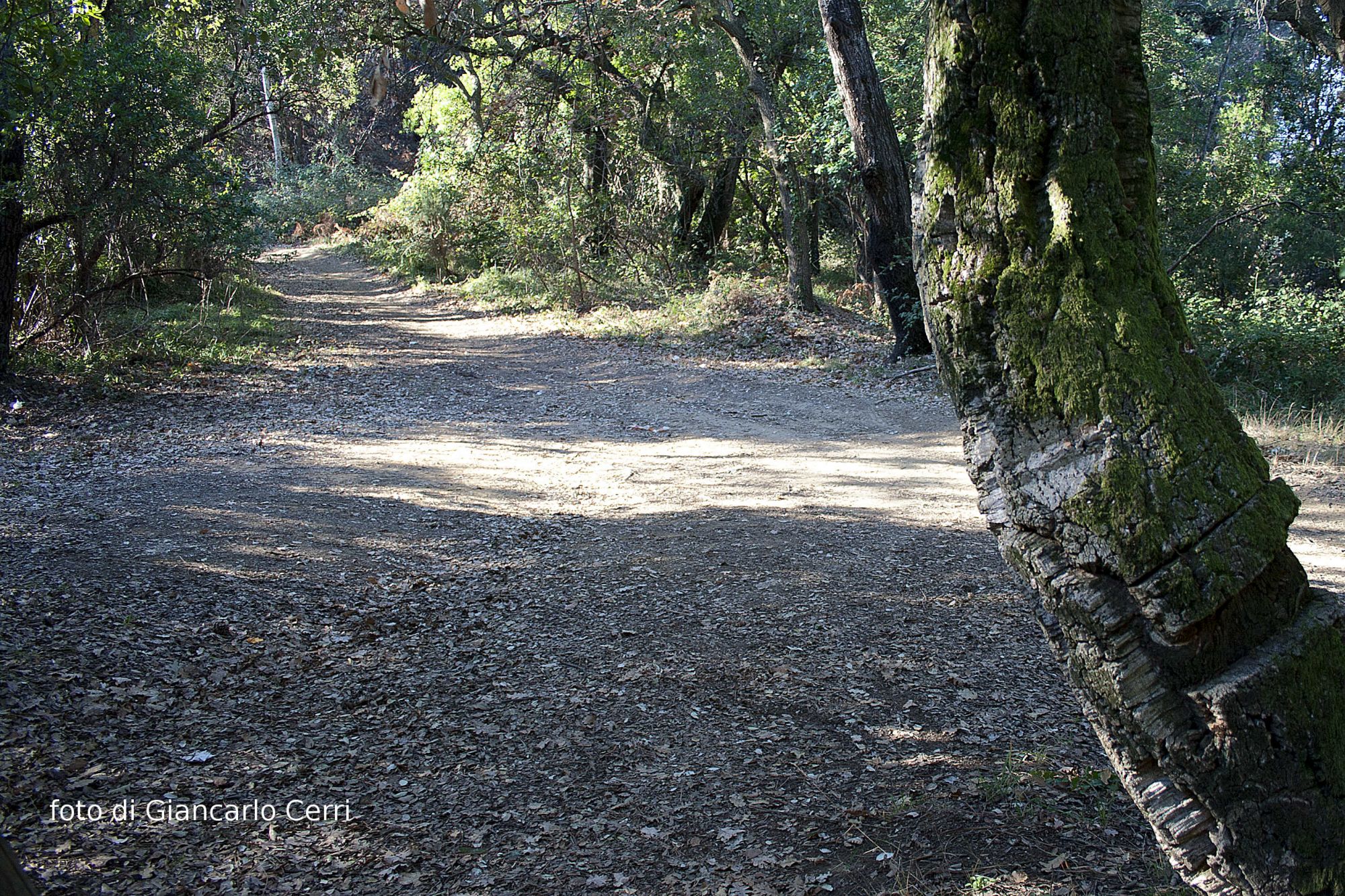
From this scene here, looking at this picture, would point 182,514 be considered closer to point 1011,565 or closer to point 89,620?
point 89,620

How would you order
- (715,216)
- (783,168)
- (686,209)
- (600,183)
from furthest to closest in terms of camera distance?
(600,183), (686,209), (715,216), (783,168)

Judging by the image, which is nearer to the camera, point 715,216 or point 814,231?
point 715,216

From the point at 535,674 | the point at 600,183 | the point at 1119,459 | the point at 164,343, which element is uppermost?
the point at 600,183

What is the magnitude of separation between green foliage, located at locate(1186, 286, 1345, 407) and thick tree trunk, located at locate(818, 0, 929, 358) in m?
3.39

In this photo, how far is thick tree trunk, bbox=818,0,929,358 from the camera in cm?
1105

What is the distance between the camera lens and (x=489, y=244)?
21609mm

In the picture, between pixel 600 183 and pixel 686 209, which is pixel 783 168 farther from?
pixel 600 183

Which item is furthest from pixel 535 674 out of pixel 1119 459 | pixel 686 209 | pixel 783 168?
pixel 686 209

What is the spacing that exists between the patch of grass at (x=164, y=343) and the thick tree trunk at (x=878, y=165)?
855 cm

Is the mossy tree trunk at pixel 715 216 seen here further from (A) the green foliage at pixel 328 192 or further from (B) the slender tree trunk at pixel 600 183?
(A) the green foliage at pixel 328 192

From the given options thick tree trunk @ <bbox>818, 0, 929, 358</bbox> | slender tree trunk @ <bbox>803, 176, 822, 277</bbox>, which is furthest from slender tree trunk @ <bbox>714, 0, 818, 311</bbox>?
thick tree trunk @ <bbox>818, 0, 929, 358</bbox>

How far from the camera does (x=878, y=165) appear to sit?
11539 mm

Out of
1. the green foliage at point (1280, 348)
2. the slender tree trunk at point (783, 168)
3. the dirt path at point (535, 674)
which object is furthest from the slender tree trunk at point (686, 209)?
the dirt path at point (535, 674)

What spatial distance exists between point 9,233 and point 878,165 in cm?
990
